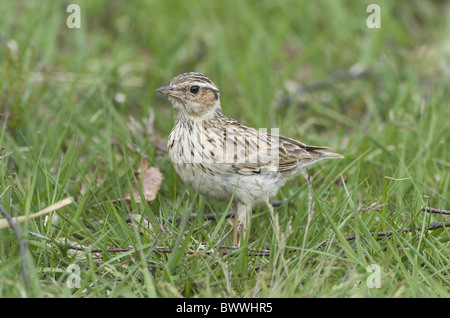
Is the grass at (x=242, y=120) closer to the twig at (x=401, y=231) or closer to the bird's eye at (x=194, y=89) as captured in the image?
the twig at (x=401, y=231)

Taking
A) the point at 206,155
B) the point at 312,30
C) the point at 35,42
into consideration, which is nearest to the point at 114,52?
the point at 35,42

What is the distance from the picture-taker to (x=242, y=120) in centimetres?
718

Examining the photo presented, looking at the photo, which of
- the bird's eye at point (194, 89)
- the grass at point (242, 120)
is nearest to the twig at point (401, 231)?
the grass at point (242, 120)

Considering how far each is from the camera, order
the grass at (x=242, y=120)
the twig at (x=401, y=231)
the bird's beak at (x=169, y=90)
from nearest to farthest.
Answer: the grass at (x=242, y=120)
the twig at (x=401, y=231)
the bird's beak at (x=169, y=90)

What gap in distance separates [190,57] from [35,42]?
6.55 ft

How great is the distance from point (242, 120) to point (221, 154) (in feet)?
7.66

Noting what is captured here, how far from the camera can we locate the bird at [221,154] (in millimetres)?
4812

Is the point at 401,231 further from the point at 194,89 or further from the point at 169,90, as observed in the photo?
the point at 169,90

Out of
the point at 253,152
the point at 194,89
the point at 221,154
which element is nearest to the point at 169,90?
the point at 194,89

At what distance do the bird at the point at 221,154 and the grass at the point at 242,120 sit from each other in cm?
22

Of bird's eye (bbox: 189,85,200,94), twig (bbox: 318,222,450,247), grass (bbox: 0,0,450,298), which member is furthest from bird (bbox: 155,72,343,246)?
twig (bbox: 318,222,450,247)

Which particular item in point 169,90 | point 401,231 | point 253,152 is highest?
point 169,90

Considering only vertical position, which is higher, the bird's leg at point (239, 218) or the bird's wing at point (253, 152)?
the bird's wing at point (253, 152)
